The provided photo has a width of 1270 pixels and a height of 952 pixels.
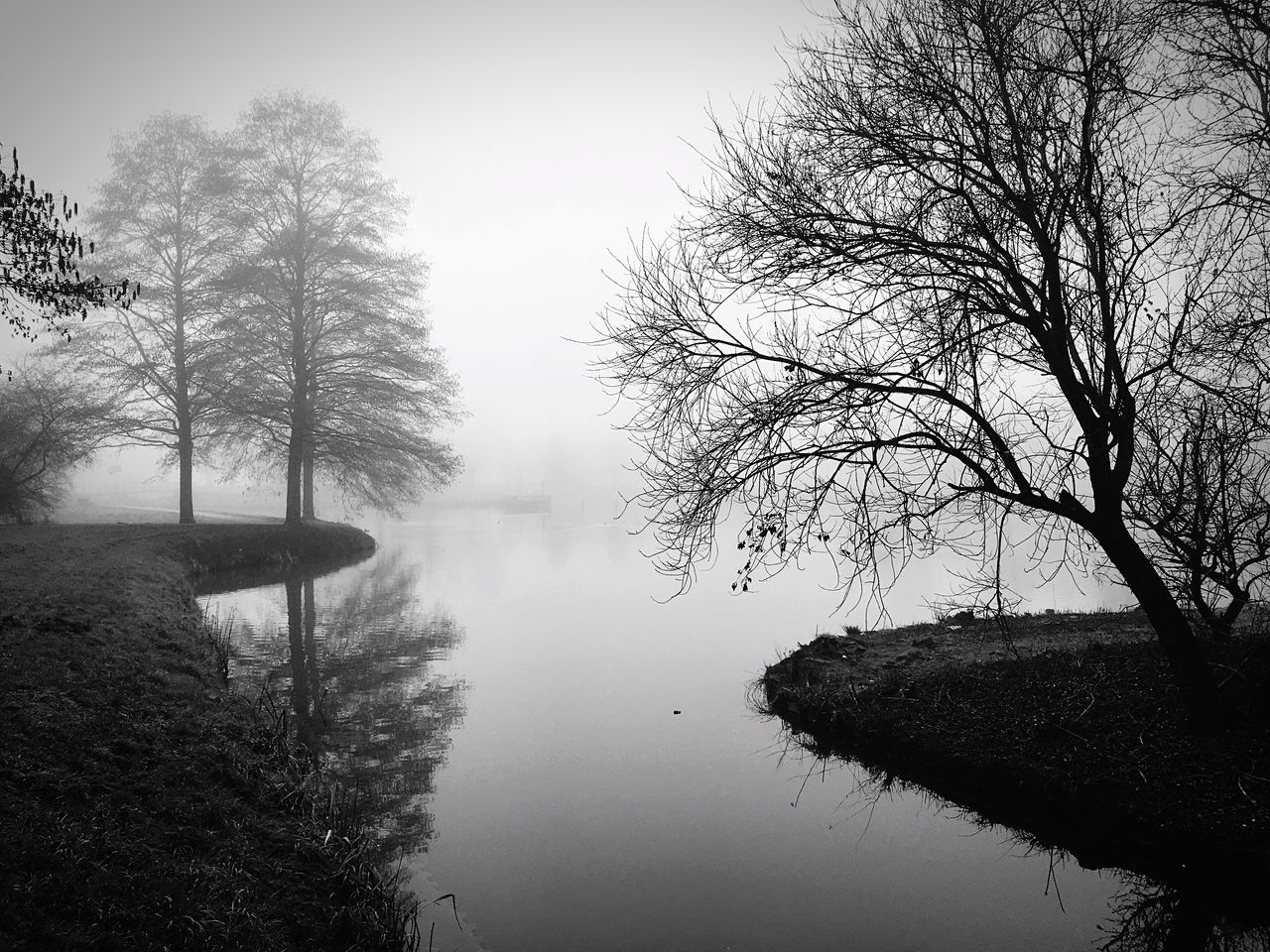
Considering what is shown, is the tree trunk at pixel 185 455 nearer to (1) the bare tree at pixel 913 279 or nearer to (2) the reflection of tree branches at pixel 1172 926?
(1) the bare tree at pixel 913 279

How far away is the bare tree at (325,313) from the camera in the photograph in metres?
22.6

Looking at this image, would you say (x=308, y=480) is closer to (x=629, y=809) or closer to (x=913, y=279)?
(x=629, y=809)

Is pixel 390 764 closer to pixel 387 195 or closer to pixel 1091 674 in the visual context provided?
pixel 1091 674

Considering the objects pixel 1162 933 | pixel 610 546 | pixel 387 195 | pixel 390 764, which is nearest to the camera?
pixel 1162 933

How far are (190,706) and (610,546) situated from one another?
26.0 m

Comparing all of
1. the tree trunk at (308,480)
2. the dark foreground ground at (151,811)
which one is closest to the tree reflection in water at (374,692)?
the dark foreground ground at (151,811)

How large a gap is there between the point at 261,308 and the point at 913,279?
75.3 ft

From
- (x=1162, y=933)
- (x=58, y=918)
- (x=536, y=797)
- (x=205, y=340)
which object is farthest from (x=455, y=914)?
(x=205, y=340)

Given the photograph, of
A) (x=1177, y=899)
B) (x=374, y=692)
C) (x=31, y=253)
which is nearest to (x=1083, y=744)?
(x=1177, y=899)

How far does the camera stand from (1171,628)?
6023mm

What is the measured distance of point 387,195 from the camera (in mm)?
24938

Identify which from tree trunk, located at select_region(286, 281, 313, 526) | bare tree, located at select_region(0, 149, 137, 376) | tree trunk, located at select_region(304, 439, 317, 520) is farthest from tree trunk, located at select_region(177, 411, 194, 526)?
bare tree, located at select_region(0, 149, 137, 376)

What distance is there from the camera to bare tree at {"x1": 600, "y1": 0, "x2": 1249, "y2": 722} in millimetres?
5465

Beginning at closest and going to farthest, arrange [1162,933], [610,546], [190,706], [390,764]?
[1162,933], [190,706], [390,764], [610,546]
